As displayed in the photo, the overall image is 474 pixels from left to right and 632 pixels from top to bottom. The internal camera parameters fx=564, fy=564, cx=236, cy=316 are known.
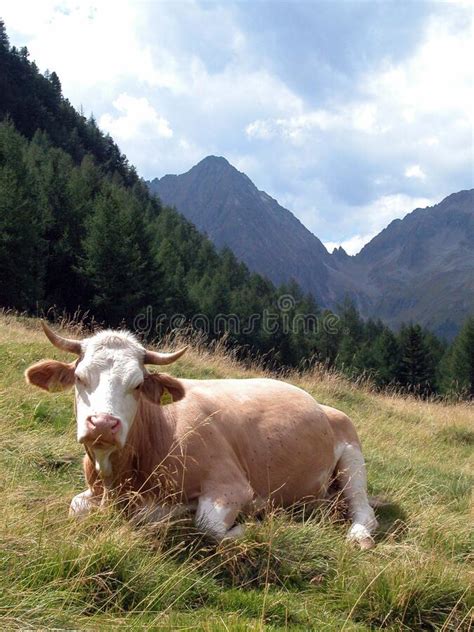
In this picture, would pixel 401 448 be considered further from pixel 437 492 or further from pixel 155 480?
pixel 155 480

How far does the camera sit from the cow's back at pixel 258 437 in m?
4.79

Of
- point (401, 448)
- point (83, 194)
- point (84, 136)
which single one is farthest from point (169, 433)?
point (84, 136)

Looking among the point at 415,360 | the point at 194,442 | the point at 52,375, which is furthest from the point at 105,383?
the point at 415,360

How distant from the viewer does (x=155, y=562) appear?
351cm

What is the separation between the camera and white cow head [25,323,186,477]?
3.84 metres

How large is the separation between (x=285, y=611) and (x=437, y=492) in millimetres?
3880

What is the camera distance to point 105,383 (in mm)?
4105

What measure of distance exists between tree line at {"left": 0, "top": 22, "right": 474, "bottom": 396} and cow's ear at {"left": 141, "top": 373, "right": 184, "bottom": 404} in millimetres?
10943

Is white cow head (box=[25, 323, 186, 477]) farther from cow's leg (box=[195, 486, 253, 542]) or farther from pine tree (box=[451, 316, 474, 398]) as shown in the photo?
pine tree (box=[451, 316, 474, 398])

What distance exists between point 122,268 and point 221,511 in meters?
39.7

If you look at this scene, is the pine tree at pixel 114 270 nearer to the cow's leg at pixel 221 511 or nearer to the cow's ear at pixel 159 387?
the cow's ear at pixel 159 387

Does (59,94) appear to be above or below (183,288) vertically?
above

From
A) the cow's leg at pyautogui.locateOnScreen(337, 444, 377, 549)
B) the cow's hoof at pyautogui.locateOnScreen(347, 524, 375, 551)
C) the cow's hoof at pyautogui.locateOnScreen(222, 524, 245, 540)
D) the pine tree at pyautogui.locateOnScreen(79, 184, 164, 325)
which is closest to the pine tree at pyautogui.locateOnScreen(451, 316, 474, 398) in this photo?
the pine tree at pyautogui.locateOnScreen(79, 184, 164, 325)

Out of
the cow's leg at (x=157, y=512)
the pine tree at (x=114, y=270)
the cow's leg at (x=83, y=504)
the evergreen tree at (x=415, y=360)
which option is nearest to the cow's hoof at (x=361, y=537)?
the cow's leg at (x=157, y=512)
